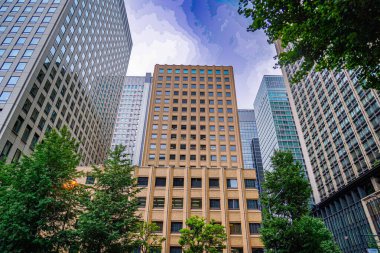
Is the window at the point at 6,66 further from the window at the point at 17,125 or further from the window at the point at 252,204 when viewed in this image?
the window at the point at 252,204

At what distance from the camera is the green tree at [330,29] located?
33.0ft

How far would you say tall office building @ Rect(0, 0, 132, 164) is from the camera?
39000 mm

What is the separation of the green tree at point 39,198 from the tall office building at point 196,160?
20.6 meters

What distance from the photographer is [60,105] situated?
51688mm

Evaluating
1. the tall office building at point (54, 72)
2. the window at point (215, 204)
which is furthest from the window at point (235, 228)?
the tall office building at point (54, 72)

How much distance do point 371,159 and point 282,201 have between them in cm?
3938

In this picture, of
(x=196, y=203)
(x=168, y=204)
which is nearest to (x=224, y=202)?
(x=196, y=203)

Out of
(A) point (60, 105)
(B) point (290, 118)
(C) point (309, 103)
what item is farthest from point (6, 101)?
(B) point (290, 118)

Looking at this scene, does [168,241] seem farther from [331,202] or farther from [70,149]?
[331,202]

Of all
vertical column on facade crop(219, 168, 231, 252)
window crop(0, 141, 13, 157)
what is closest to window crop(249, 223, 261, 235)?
vertical column on facade crop(219, 168, 231, 252)

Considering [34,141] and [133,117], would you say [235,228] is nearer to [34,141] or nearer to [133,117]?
[34,141]

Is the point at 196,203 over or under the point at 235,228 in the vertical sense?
over

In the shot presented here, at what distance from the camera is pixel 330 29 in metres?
10.8

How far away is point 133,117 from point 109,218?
10968 cm
